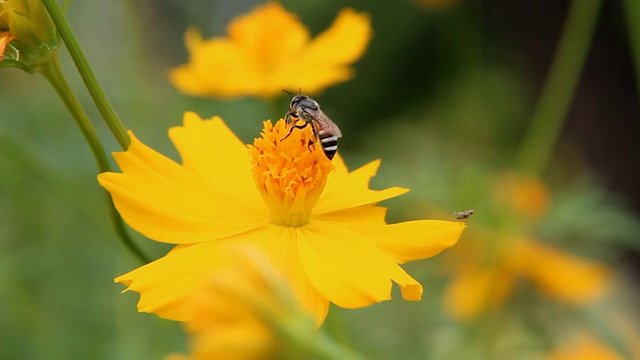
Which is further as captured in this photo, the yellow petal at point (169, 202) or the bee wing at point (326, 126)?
the bee wing at point (326, 126)

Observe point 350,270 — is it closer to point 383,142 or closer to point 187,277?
point 187,277

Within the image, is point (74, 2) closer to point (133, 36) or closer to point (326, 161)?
point (133, 36)

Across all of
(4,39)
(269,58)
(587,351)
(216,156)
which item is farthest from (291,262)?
(587,351)

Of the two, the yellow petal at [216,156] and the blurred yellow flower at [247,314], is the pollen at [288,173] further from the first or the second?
the blurred yellow flower at [247,314]

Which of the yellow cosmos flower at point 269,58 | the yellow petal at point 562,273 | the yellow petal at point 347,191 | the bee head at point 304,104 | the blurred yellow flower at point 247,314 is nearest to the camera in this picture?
the blurred yellow flower at point 247,314

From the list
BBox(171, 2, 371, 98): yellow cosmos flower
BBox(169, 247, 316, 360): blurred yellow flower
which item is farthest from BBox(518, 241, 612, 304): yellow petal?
BBox(169, 247, 316, 360): blurred yellow flower

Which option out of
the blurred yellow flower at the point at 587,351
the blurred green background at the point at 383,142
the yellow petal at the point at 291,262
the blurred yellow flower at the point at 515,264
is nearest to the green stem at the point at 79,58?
the yellow petal at the point at 291,262
